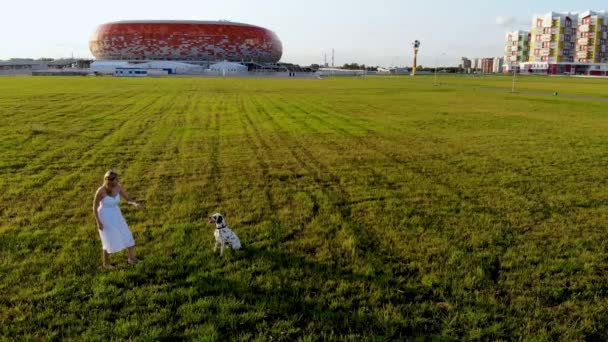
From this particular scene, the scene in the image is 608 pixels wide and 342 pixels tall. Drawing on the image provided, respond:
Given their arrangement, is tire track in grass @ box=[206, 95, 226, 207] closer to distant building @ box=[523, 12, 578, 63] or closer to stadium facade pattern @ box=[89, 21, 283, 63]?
stadium facade pattern @ box=[89, 21, 283, 63]

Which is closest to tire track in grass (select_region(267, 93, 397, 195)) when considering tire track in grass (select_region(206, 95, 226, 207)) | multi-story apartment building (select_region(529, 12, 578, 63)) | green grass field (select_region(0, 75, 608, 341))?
green grass field (select_region(0, 75, 608, 341))

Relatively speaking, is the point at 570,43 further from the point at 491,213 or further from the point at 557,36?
the point at 491,213

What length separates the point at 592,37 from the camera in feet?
443

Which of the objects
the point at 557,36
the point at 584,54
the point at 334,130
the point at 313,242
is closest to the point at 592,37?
the point at 584,54

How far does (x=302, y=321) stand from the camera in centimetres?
491

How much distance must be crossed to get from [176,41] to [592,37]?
118646 millimetres

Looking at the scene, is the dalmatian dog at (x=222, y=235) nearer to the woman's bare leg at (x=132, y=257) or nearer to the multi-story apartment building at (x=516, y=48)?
the woman's bare leg at (x=132, y=257)

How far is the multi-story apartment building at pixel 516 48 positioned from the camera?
513 feet

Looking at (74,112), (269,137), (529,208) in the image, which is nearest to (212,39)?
(74,112)

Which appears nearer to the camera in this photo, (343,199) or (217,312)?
(217,312)

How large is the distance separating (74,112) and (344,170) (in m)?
18.2

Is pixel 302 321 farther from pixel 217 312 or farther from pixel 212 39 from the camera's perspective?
pixel 212 39

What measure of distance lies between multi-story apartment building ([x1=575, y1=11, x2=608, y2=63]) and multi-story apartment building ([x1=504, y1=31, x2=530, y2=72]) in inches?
717

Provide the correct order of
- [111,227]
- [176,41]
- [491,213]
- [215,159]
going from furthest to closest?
1. [176,41]
2. [215,159]
3. [491,213]
4. [111,227]
